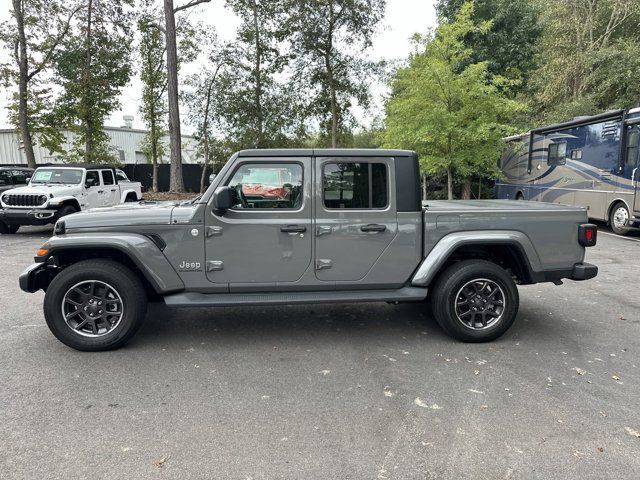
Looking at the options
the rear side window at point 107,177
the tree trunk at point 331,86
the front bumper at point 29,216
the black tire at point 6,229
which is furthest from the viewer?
the tree trunk at point 331,86

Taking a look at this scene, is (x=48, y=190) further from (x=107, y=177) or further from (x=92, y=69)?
(x=92, y=69)

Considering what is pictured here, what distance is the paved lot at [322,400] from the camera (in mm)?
2631

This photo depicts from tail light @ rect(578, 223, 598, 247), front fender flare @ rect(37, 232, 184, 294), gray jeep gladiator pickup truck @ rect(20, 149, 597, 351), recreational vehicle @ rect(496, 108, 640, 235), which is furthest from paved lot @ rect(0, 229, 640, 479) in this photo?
recreational vehicle @ rect(496, 108, 640, 235)

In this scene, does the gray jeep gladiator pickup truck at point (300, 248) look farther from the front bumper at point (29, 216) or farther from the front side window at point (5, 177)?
the front side window at point (5, 177)

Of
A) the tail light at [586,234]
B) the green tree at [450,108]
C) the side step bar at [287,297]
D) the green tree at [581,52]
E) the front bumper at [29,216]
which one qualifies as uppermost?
the green tree at [581,52]

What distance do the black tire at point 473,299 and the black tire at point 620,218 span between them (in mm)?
8965

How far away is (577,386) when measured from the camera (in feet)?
11.7

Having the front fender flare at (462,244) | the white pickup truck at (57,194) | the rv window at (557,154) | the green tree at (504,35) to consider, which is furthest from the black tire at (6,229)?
the green tree at (504,35)

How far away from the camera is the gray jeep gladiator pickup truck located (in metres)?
4.12

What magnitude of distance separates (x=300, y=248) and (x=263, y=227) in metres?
0.40

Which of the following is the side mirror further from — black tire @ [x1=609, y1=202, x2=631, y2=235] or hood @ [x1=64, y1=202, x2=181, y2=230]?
black tire @ [x1=609, y1=202, x2=631, y2=235]

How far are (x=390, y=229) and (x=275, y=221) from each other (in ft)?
3.63

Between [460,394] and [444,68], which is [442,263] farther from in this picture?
[444,68]

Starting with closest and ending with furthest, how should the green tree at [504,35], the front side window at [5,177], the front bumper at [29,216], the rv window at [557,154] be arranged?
the front bumper at [29,216]
the front side window at [5,177]
the rv window at [557,154]
the green tree at [504,35]
